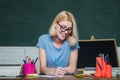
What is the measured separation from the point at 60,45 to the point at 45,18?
3.31 feet

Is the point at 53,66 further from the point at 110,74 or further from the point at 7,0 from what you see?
the point at 7,0

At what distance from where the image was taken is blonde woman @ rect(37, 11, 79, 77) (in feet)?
6.75

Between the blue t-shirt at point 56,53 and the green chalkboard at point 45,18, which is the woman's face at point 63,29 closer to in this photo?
the blue t-shirt at point 56,53

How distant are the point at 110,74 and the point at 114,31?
1530 mm

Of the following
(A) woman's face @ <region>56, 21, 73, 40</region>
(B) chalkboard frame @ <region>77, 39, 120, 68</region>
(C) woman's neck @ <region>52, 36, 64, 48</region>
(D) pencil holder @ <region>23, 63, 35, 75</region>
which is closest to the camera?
(D) pencil holder @ <region>23, 63, 35, 75</region>

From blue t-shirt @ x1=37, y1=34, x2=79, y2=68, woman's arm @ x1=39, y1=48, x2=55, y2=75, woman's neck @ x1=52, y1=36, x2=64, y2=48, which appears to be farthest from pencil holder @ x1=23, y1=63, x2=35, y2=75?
woman's neck @ x1=52, y1=36, x2=64, y2=48

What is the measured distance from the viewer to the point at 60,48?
2158mm

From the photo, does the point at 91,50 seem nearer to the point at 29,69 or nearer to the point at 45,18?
the point at 45,18

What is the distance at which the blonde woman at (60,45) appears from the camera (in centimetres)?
206

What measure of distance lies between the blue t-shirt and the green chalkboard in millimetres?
937

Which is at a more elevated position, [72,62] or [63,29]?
[63,29]

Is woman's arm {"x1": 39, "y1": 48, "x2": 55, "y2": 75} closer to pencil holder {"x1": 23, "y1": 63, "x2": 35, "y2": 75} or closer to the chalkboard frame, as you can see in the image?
pencil holder {"x1": 23, "y1": 63, "x2": 35, "y2": 75}

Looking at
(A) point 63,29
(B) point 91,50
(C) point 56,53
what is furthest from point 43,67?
(B) point 91,50

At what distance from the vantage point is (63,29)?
2.04 meters
